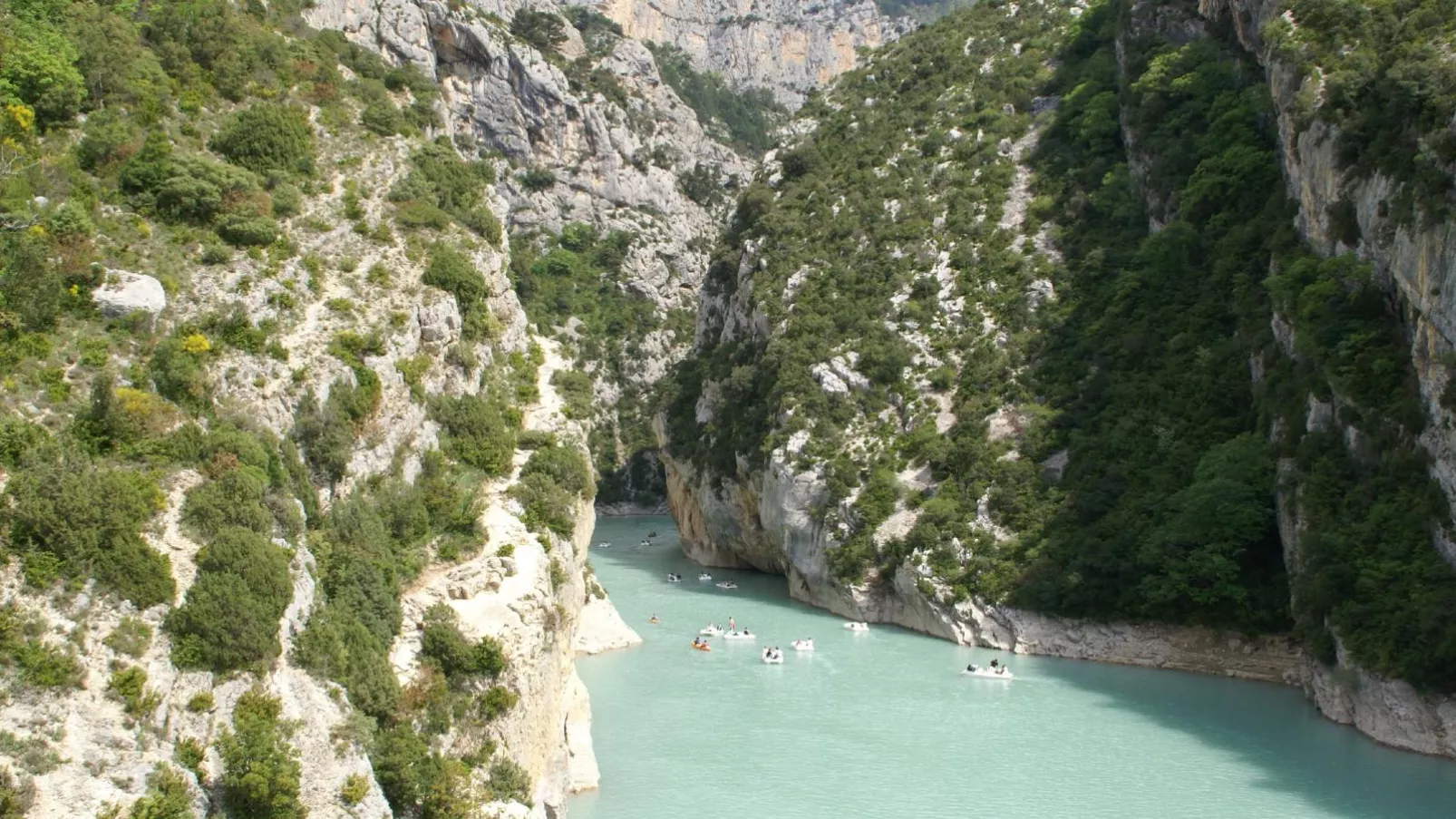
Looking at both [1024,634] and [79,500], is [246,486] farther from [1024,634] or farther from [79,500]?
[1024,634]

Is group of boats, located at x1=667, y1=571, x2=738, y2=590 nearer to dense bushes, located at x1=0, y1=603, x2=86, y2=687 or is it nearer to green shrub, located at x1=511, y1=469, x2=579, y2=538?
green shrub, located at x1=511, y1=469, x2=579, y2=538

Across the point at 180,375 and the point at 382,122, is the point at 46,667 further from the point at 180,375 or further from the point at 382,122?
the point at 382,122

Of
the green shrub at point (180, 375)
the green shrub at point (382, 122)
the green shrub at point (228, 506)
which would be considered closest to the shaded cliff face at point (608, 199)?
the green shrub at point (382, 122)

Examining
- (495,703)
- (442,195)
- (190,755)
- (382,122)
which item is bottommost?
(190,755)

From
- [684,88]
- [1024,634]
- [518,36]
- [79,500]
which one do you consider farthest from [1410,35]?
[684,88]

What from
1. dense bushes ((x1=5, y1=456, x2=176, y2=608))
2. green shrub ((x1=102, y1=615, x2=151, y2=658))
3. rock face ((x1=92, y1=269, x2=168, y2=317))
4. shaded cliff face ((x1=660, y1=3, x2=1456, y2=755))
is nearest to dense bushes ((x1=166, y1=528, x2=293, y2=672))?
green shrub ((x1=102, y1=615, x2=151, y2=658))

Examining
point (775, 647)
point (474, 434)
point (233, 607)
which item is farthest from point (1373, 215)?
point (233, 607)
